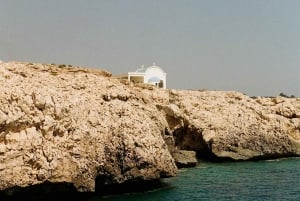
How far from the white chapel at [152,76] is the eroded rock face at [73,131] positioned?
88.8ft

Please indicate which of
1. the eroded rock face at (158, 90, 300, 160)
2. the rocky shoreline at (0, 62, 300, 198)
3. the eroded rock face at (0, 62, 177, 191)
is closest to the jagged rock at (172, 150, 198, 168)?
the rocky shoreline at (0, 62, 300, 198)

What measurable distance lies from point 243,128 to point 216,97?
233 inches

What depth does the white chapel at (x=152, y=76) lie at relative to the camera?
5747cm

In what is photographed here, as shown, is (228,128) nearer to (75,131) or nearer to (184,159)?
(184,159)

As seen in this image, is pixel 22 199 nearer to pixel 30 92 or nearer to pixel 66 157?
pixel 66 157

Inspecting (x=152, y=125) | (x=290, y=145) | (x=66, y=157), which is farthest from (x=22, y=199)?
(x=290, y=145)

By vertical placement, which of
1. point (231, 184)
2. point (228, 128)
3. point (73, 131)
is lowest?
point (231, 184)

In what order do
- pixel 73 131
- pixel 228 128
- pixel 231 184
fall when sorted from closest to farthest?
pixel 73 131 < pixel 231 184 < pixel 228 128

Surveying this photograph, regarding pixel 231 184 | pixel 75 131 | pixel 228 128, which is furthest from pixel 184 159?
pixel 75 131

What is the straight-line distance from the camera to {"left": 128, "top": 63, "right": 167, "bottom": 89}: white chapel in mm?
57469

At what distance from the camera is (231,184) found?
31672 millimetres

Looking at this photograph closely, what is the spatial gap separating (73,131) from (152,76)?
34174 millimetres

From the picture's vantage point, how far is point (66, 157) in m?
23.9

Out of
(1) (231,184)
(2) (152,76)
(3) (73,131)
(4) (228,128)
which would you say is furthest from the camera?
(2) (152,76)
